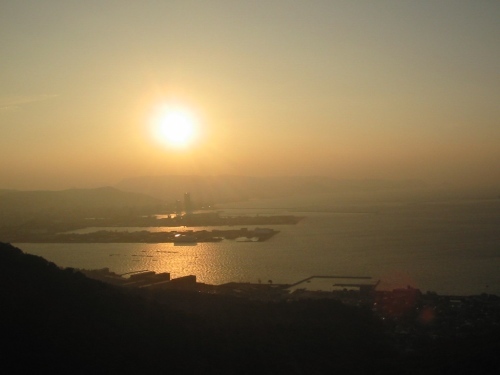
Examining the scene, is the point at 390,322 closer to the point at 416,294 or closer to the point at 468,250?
the point at 416,294

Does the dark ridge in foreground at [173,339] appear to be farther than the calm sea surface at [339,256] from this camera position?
No

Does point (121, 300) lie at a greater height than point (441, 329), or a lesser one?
greater

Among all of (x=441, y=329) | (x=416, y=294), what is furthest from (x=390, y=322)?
(x=416, y=294)

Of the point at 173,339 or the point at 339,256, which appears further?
the point at 339,256

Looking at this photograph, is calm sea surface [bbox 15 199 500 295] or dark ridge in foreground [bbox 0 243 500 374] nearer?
dark ridge in foreground [bbox 0 243 500 374]
